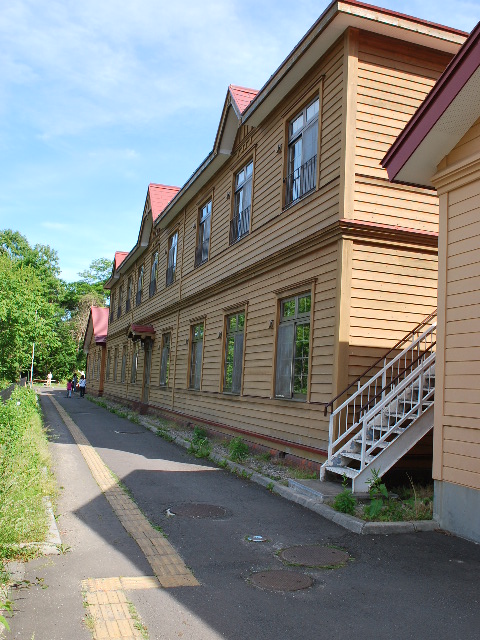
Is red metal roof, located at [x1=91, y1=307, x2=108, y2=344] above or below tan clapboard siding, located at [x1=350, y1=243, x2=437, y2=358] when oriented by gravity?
above

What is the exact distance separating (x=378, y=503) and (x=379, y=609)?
2.66 meters

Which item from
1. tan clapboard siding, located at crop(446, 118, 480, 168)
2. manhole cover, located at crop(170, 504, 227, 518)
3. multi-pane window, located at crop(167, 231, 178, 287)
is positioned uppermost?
multi-pane window, located at crop(167, 231, 178, 287)

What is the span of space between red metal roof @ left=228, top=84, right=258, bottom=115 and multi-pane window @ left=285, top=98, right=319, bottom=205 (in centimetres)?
252

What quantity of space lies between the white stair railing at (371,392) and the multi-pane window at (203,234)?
28.2ft

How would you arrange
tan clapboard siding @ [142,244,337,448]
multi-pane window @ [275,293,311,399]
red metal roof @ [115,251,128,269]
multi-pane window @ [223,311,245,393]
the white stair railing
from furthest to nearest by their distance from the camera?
1. red metal roof @ [115,251,128,269]
2. multi-pane window @ [223,311,245,393]
3. multi-pane window @ [275,293,311,399]
4. tan clapboard siding @ [142,244,337,448]
5. the white stair railing

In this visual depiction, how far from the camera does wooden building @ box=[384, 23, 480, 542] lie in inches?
250

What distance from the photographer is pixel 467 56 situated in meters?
6.14

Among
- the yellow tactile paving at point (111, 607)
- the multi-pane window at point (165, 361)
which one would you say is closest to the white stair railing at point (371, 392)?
the yellow tactile paving at point (111, 607)

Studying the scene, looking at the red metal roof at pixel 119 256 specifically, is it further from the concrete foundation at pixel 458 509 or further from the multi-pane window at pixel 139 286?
the concrete foundation at pixel 458 509

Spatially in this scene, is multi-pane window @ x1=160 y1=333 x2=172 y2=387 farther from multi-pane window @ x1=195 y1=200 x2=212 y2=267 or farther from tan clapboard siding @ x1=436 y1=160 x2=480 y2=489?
tan clapboard siding @ x1=436 y1=160 x2=480 y2=489

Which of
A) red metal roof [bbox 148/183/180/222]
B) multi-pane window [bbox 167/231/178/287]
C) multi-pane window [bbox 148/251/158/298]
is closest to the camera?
multi-pane window [bbox 167/231/178/287]

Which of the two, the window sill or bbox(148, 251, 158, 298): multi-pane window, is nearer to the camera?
the window sill

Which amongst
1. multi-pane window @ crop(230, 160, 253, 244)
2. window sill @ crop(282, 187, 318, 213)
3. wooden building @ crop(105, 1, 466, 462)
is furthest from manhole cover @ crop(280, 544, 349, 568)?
multi-pane window @ crop(230, 160, 253, 244)

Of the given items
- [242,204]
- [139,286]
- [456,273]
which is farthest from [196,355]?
[139,286]
